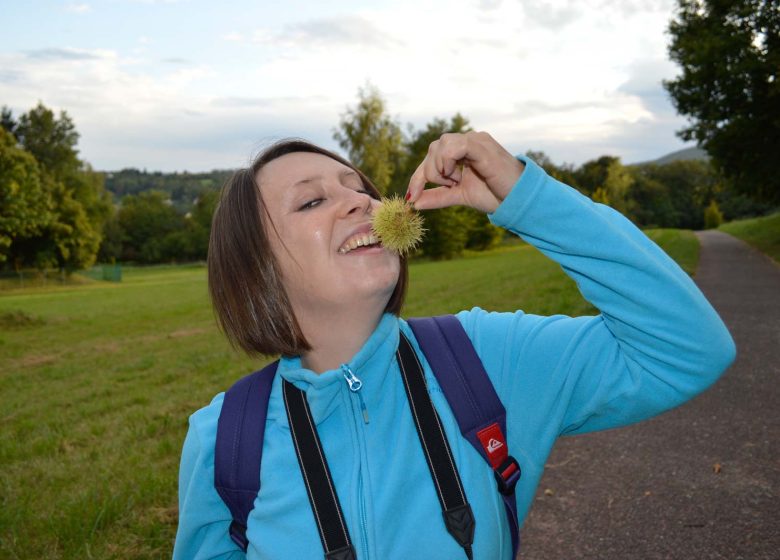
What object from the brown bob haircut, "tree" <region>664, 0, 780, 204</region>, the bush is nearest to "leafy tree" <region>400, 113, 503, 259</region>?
"tree" <region>664, 0, 780, 204</region>

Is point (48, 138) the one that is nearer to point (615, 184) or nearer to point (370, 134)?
point (370, 134)

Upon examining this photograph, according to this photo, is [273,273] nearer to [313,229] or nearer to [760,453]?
[313,229]

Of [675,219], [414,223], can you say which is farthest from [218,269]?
[675,219]

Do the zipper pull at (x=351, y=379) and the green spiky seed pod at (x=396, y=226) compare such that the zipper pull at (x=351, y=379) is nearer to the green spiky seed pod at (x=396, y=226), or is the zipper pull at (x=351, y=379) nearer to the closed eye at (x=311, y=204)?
the green spiky seed pod at (x=396, y=226)

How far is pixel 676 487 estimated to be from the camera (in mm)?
4852

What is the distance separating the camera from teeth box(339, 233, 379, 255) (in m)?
2.07

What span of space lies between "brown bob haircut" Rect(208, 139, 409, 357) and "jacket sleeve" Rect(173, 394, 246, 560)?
1.00ft

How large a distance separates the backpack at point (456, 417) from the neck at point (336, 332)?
20cm

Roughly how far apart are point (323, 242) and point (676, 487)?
4228mm

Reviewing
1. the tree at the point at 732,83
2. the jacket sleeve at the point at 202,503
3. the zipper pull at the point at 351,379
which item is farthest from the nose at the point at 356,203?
the tree at the point at 732,83

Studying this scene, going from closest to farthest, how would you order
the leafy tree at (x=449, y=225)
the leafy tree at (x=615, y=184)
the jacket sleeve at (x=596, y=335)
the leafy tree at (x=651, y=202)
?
the jacket sleeve at (x=596, y=335) → the leafy tree at (x=449, y=225) → the leafy tree at (x=615, y=184) → the leafy tree at (x=651, y=202)

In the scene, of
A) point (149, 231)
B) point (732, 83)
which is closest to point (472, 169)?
point (732, 83)

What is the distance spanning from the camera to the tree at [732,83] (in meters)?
22.5

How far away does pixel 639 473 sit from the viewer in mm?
5164
